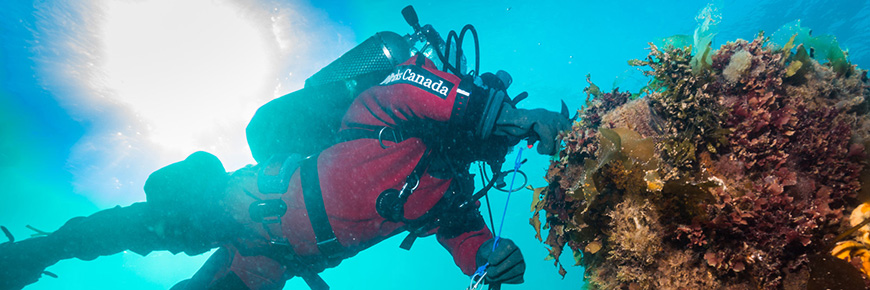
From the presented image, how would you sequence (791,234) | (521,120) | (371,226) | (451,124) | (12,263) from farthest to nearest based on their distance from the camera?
1. (371,226)
2. (12,263)
3. (451,124)
4. (521,120)
5. (791,234)

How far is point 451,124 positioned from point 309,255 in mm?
2180

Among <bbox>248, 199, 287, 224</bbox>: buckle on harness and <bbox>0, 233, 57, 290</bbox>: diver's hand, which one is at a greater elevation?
<bbox>248, 199, 287, 224</bbox>: buckle on harness

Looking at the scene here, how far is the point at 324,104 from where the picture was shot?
3406mm

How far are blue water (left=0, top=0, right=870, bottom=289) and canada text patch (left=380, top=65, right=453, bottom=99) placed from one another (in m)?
15.0

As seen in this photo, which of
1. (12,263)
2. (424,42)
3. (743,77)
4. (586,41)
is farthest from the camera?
(586,41)

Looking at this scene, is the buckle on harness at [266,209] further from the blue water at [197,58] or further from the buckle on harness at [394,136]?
the blue water at [197,58]

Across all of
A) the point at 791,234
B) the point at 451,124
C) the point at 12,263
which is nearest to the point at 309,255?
the point at 451,124

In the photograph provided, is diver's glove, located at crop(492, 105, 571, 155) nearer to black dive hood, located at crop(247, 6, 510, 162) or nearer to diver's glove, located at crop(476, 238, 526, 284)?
black dive hood, located at crop(247, 6, 510, 162)

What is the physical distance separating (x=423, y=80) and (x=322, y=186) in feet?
4.93

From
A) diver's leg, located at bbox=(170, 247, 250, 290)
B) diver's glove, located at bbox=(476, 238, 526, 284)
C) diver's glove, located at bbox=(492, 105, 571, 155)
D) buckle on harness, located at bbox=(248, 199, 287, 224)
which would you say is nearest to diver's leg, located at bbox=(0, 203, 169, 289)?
diver's leg, located at bbox=(170, 247, 250, 290)

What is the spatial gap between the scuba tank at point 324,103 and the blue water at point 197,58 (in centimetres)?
1422

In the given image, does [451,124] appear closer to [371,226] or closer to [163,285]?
[371,226]

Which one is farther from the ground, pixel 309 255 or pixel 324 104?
pixel 324 104

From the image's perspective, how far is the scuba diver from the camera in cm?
311
